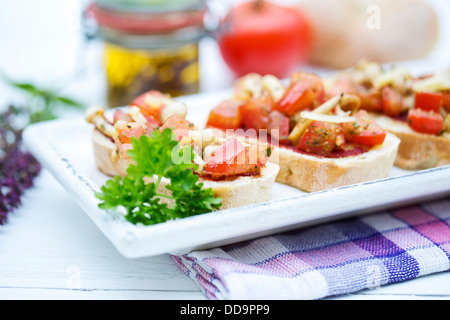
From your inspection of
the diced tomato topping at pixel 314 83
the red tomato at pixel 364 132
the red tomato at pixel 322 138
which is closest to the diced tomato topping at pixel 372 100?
the diced tomato topping at pixel 314 83

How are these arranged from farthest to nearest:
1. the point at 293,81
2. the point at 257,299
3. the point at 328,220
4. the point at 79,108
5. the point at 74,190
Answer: the point at 79,108, the point at 293,81, the point at 328,220, the point at 74,190, the point at 257,299

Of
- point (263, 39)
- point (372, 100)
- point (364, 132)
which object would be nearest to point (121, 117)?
point (364, 132)

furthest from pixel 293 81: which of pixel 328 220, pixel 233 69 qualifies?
pixel 233 69

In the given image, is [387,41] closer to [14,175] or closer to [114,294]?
[14,175]

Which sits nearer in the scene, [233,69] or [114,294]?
[114,294]

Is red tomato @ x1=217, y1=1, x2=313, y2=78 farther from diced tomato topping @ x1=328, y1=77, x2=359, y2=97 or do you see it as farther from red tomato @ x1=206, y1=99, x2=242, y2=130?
red tomato @ x1=206, y1=99, x2=242, y2=130

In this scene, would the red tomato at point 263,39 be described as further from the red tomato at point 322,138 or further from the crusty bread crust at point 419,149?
the red tomato at point 322,138
